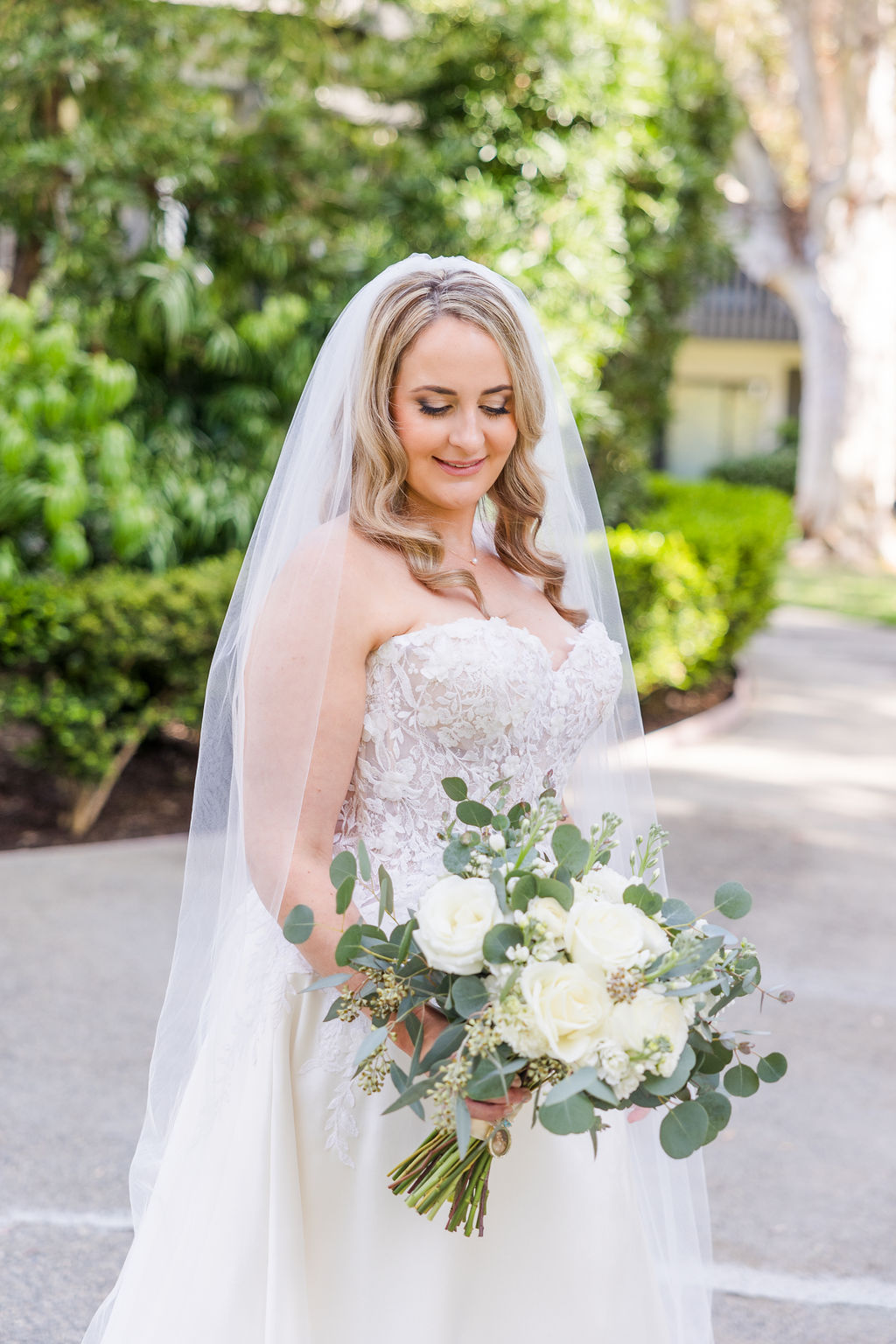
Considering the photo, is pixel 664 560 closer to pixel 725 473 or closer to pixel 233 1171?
pixel 233 1171

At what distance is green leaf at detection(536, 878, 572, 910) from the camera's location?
176 cm

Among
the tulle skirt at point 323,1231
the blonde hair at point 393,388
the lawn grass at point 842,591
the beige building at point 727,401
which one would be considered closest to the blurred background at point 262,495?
the tulle skirt at point 323,1231

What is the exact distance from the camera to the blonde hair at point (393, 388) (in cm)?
212

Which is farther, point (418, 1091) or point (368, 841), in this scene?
point (368, 841)

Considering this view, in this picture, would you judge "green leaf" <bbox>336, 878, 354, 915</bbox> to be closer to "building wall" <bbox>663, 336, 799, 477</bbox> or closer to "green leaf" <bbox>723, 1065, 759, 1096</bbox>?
"green leaf" <bbox>723, 1065, 759, 1096</bbox>

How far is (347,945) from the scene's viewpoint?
1787 millimetres

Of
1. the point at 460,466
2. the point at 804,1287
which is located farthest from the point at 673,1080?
the point at 804,1287

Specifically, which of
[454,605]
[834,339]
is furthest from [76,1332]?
[834,339]

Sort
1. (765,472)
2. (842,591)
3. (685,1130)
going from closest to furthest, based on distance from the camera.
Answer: (685,1130) < (842,591) < (765,472)

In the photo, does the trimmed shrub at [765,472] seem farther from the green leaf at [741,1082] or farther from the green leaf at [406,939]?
the green leaf at [406,939]

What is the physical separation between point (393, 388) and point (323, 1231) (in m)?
1.36

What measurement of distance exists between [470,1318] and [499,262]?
22.9 ft

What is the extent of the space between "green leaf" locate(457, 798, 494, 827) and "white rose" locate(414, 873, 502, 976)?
112mm

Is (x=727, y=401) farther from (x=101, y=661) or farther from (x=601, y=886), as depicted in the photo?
(x=601, y=886)
